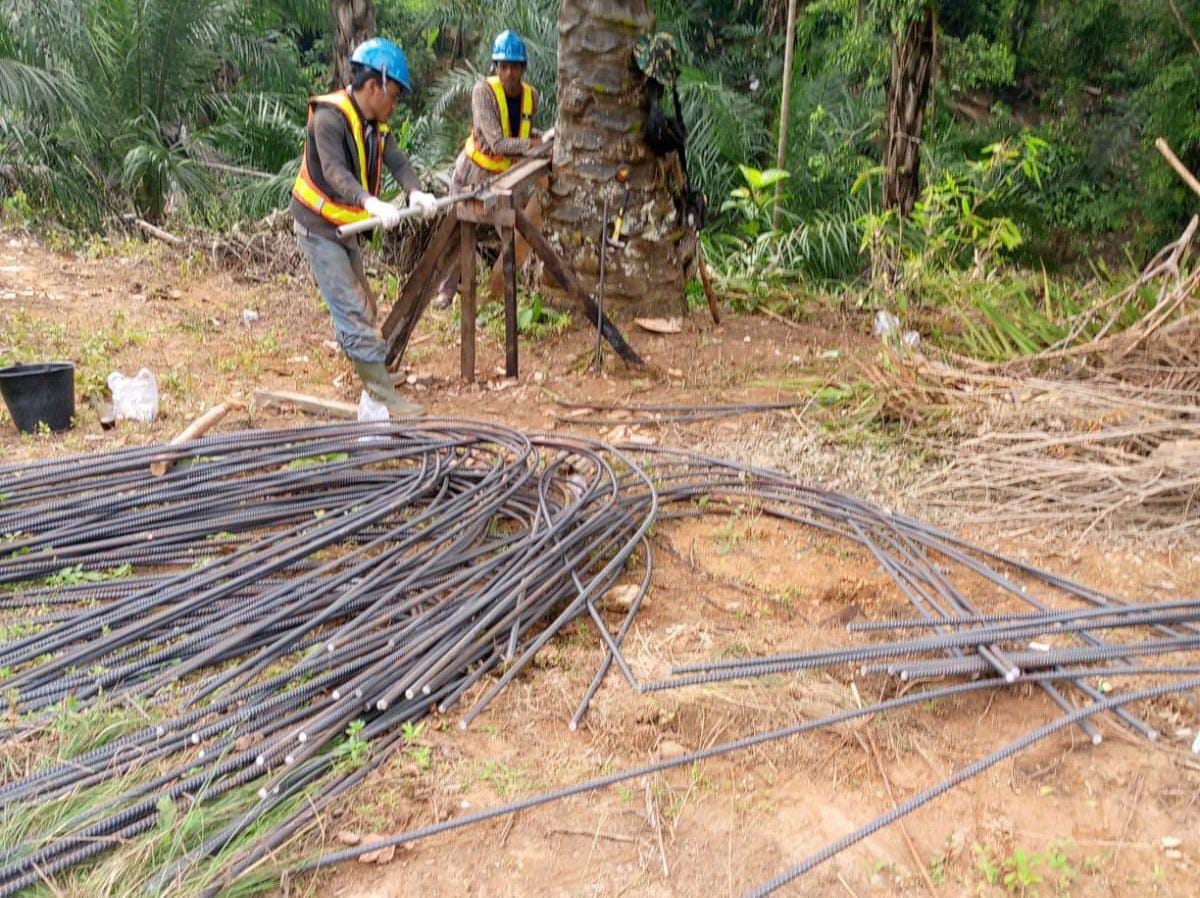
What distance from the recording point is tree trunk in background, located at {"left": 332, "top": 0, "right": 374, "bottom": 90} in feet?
27.0

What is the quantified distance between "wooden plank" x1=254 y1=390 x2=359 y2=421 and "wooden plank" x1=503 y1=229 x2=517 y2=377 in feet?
2.95

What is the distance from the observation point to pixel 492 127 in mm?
5895

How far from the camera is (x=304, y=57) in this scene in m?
15.1

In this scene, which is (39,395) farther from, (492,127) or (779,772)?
(779,772)

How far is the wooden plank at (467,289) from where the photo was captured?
4.98 m

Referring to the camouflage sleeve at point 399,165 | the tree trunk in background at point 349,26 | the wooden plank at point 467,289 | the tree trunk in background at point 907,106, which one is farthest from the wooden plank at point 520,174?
the tree trunk in background at point 349,26

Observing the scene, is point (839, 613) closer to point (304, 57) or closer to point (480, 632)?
point (480, 632)

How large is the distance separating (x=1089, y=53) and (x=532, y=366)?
7103 mm

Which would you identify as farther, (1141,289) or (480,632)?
(1141,289)

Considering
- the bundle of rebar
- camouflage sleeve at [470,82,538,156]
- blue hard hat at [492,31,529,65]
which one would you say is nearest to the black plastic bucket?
the bundle of rebar

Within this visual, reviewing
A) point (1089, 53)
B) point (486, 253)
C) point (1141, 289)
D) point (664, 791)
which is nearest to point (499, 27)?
point (486, 253)

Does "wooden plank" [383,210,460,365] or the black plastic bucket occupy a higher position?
"wooden plank" [383,210,460,365]

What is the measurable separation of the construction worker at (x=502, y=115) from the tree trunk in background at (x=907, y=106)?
2430mm

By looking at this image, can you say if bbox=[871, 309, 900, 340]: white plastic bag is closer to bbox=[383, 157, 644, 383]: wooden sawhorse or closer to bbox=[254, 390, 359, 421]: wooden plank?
bbox=[383, 157, 644, 383]: wooden sawhorse
